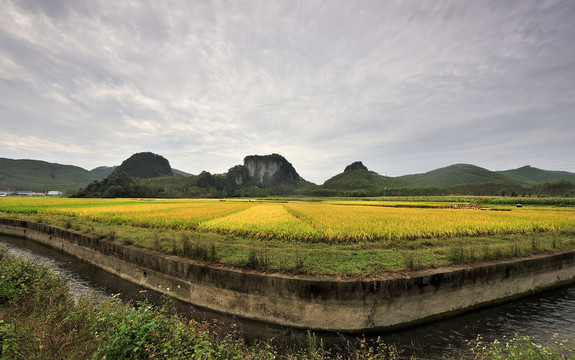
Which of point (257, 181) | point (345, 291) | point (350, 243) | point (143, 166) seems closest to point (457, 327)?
point (345, 291)

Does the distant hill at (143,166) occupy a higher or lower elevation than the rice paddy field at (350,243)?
higher

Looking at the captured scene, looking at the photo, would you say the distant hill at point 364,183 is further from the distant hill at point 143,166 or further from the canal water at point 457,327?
the distant hill at point 143,166

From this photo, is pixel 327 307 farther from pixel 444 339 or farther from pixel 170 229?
pixel 170 229

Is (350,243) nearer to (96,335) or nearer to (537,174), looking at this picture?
(96,335)

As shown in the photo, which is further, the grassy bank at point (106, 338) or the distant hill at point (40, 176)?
the distant hill at point (40, 176)

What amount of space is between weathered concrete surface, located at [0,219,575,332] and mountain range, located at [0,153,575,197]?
7584cm

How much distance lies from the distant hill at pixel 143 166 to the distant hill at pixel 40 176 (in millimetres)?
27878

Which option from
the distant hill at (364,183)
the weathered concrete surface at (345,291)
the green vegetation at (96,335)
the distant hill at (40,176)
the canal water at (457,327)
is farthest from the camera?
the distant hill at (40,176)

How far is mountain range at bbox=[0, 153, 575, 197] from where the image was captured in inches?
3361

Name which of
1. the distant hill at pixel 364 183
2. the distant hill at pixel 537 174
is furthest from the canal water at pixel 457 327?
the distant hill at pixel 537 174

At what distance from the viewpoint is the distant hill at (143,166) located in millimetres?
150462

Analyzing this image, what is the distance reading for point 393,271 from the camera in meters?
6.30

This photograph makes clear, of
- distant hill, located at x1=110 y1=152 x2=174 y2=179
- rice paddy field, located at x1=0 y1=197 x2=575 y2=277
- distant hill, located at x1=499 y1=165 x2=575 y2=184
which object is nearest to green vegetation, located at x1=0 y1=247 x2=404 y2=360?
rice paddy field, located at x1=0 y1=197 x2=575 y2=277

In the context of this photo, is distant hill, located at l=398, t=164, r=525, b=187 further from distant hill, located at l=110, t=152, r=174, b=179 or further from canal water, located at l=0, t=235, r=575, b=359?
distant hill, located at l=110, t=152, r=174, b=179
